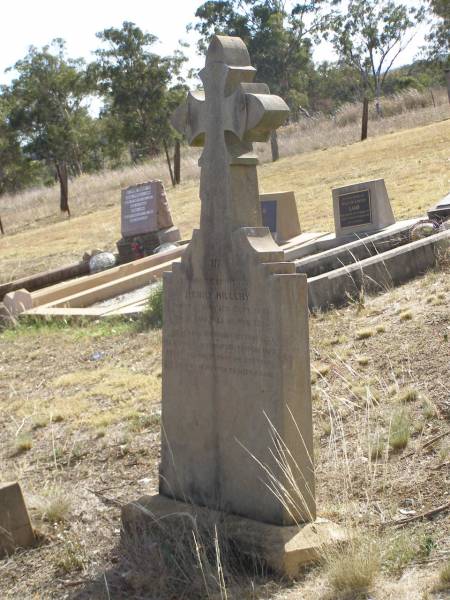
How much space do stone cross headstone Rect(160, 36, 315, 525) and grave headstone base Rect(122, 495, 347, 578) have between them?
0.34 feet

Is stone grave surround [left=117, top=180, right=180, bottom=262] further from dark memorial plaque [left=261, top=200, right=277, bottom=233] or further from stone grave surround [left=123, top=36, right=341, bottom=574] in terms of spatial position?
stone grave surround [left=123, top=36, right=341, bottom=574]

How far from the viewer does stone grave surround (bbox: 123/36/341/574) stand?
452cm

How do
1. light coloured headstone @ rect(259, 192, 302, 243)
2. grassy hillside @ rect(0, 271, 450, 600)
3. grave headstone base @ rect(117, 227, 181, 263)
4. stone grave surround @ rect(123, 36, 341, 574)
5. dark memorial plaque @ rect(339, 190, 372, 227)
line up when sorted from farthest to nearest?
grave headstone base @ rect(117, 227, 181, 263)
light coloured headstone @ rect(259, 192, 302, 243)
dark memorial plaque @ rect(339, 190, 372, 227)
stone grave surround @ rect(123, 36, 341, 574)
grassy hillside @ rect(0, 271, 450, 600)

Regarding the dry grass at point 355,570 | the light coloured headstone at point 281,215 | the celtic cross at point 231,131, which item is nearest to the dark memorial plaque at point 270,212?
the light coloured headstone at point 281,215

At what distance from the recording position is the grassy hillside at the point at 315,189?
16.8m

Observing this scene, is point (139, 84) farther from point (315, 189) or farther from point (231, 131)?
point (231, 131)

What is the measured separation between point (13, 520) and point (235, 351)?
1644mm

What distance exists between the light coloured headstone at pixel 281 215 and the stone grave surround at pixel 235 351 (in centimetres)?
915

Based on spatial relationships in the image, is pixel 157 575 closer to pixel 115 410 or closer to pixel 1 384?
pixel 115 410

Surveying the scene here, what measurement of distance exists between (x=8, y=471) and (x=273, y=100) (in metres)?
3.43

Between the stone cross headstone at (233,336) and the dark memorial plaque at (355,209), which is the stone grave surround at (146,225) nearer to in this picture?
the dark memorial plaque at (355,209)

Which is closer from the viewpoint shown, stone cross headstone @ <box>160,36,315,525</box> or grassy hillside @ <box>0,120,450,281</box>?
stone cross headstone @ <box>160,36,315,525</box>

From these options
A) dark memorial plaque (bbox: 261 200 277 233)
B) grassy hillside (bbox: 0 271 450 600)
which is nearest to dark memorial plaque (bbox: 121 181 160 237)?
dark memorial plaque (bbox: 261 200 277 233)

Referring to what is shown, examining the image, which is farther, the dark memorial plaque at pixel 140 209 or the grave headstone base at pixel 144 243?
the dark memorial plaque at pixel 140 209
